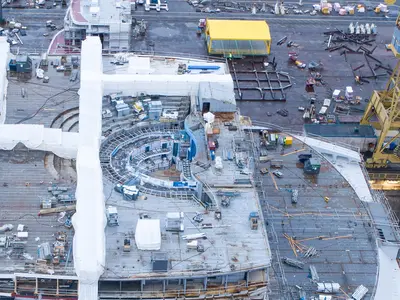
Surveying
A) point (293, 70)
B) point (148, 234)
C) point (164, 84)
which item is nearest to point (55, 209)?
point (148, 234)

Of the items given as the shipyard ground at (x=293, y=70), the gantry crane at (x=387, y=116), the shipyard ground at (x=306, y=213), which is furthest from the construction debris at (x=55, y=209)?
the gantry crane at (x=387, y=116)

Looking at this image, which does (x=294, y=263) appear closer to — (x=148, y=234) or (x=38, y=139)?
Result: (x=148, y=234)

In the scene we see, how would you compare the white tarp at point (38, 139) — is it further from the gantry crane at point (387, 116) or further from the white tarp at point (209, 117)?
the gantry crane at point (387, 116)

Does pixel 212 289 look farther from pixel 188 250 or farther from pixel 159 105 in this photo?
pixel 159 105

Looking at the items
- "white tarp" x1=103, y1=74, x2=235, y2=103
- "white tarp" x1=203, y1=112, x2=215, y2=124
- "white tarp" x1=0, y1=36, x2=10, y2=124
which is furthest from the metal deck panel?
"white tarp" x1=0, y1=36, x2=10, y2=124

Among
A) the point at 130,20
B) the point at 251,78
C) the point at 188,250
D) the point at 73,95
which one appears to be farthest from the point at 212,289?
the point at 130,20
